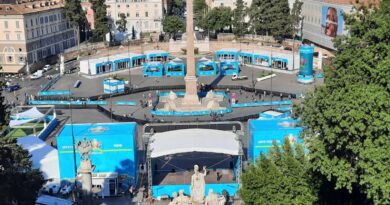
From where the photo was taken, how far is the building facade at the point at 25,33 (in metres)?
55.9

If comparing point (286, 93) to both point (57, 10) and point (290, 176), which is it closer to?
point (290, 176)

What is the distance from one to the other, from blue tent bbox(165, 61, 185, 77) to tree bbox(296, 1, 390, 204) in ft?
122

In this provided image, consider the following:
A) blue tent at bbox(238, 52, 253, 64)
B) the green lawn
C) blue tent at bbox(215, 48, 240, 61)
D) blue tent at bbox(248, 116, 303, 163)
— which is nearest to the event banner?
blue tent at bbox(238, 52, 253, 64)

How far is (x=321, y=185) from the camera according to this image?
1711cm

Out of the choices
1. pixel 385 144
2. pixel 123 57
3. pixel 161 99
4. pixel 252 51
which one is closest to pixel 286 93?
pixel 161 99

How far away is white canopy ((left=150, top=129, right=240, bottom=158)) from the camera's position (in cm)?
2389

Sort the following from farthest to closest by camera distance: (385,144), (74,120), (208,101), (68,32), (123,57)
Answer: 1. (68,32)
2. (123,57)
3. (208,101)
4. (74,120)
5. (385,144)

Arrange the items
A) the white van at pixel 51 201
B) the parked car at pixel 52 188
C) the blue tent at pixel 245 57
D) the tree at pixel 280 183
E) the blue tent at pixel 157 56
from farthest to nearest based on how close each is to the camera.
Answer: the blue tent at pixel 157 56
the blue tent at pixel 245 57
the parked car at pixel 52 188
the white van at pixel 51 201
the tree at pixel 280 183

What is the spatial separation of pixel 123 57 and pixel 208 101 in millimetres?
17239

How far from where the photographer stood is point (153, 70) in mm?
52625

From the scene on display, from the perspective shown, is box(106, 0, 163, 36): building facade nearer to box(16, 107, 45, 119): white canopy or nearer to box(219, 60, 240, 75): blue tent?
box(219, 60, 240, 75): blue tent

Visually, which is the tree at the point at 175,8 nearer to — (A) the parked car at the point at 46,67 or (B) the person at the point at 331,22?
(A) the parked car at the point at 46,67

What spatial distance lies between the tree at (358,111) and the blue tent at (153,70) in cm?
3743

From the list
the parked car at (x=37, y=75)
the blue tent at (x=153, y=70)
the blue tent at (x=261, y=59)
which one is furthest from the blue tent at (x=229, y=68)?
the parked car at (x=37, y=75)
